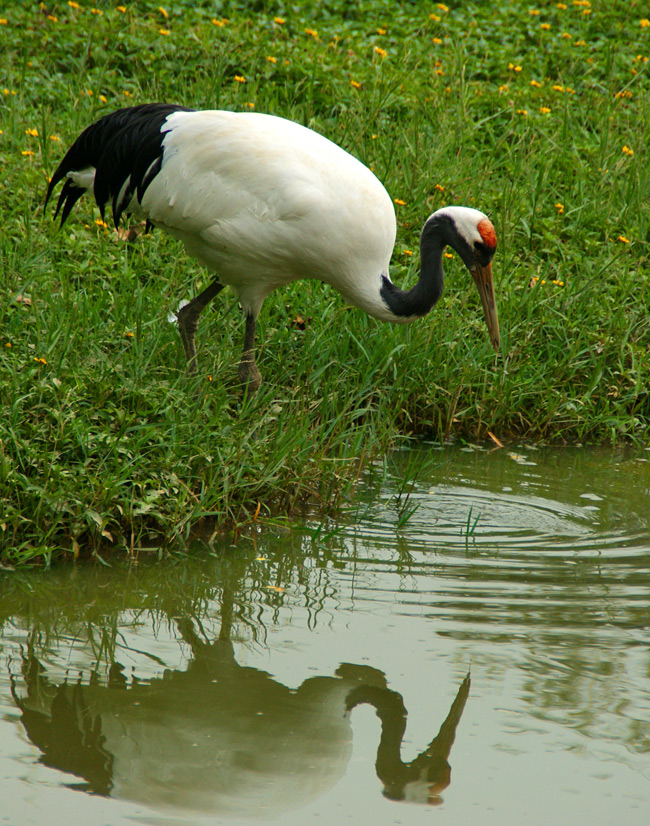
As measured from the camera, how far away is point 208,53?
25.8 ft

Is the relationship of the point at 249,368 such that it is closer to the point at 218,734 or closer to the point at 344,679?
the point at 344,679

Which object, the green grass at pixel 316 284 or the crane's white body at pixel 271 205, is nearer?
the green grass at pixel 316 284

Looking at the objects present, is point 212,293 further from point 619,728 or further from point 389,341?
point 619,728

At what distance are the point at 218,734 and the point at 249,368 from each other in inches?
91.1

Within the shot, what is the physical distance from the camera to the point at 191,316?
5.06 metres

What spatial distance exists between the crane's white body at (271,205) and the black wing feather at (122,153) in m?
0.09

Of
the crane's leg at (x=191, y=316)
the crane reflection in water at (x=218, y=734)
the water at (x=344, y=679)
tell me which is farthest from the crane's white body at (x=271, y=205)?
the crane reflection in water at (x=218, y=734)

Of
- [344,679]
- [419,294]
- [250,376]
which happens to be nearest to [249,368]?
[250,376]

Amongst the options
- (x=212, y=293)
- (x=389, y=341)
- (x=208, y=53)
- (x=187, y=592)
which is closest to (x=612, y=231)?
(x=389, y=341)

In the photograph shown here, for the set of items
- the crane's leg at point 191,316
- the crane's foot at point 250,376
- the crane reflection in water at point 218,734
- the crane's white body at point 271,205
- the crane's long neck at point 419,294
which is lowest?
the crane reflection in water at point 218,734

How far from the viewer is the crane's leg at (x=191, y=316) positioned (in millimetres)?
4973

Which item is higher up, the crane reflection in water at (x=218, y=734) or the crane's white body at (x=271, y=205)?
the crane's white body at (x=271, y=205)

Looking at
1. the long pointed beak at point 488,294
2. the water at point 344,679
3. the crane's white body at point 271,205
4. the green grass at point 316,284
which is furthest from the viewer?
the long pointed beak at point 488,294

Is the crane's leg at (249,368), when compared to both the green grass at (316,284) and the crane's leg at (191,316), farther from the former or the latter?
the crane's leg at (191,316)
